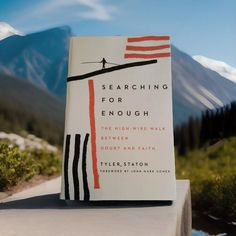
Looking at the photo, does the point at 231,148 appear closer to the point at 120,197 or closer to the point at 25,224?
the point at 120,197

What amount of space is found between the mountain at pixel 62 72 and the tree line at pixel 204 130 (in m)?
0.44

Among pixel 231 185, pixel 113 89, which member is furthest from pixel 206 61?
pixel 113 89

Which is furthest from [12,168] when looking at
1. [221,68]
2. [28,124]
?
[28,124]

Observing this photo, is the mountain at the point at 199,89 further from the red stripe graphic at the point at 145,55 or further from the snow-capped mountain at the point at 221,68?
the red stripe graphic at the point at 145,55

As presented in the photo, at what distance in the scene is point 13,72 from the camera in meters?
24.5

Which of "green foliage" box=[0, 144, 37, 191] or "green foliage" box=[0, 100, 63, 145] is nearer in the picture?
"green foliage" box=[0, 144, 37, 191]

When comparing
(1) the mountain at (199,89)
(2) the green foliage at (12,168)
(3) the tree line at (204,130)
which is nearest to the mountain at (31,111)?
(3) the tree line at (204,130)

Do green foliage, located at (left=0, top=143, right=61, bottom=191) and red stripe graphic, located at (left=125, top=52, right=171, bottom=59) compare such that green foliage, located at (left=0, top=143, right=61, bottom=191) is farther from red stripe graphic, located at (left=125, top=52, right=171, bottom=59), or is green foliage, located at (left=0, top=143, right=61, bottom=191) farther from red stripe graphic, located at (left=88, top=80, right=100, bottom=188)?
red stripe graphic, located at (left=125, top=52, right=171, bottom=59)

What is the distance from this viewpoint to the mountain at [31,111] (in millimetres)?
17719

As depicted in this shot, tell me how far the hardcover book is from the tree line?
10.3 metres

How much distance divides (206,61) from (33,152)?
5.00 m

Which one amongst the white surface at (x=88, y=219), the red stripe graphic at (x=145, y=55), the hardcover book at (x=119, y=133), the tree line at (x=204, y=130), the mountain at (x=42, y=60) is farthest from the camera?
the mountain at (x=42, y=60)

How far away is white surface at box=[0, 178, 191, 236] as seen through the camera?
397cm

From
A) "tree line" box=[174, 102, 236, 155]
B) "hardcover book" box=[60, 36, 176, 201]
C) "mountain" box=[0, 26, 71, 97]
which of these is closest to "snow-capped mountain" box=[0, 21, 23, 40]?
"hardcover book" box=[60, 36, 176, 201]
